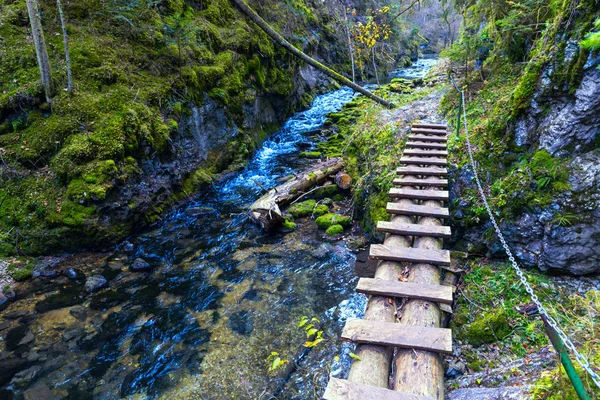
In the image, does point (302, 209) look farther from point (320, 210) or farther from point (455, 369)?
point (455, 369)

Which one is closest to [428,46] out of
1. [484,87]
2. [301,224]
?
[484,87]

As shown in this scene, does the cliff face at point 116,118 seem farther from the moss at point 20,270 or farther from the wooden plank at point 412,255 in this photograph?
the wooden plank at point 412,255

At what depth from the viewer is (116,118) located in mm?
8086

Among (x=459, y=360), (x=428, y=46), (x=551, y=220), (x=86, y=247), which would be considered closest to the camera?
(x=459, y=360)

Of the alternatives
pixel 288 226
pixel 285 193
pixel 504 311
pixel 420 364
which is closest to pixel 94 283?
pixel 288 226

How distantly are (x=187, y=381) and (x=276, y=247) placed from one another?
3.56 meters

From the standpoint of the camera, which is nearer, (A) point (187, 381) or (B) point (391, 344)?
(B) point (391, 344)

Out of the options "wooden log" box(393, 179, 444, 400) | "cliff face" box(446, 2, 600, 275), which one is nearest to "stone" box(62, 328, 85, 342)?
"wooden log" box(393, 179, 444, 400)

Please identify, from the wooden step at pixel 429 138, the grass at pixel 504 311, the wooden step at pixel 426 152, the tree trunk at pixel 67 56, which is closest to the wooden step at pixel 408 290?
the grass at pixel 504 311

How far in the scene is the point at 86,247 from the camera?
7.21m

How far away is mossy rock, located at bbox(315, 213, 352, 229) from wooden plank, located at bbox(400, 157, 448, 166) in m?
2.06

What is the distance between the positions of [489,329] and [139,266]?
6.34 m

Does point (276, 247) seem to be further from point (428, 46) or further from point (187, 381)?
point (428, 46)

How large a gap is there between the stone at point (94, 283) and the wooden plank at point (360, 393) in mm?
5422
